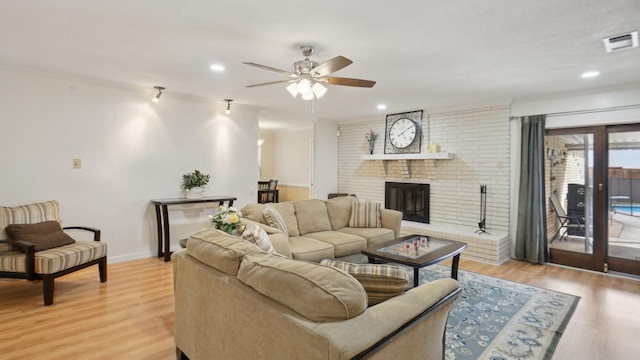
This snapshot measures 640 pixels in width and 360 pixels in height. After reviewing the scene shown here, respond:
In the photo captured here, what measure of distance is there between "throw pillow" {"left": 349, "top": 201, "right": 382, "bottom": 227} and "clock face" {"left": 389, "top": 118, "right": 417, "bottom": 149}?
199cm

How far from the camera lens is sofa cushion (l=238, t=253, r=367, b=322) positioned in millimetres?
1240

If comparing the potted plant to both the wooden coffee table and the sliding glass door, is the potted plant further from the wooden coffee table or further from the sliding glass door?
the sliding glass door

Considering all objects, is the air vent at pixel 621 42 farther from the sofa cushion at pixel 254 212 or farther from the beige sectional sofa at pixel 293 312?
the sofa cushion at pixel 254 212

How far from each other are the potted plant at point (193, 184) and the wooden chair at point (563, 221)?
519 centimetres

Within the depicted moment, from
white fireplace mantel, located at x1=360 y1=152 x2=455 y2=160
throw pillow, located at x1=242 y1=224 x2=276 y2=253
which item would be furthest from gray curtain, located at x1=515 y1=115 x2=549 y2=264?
throw pillow, located at x1=242 y1=224 x2=276 y2=253

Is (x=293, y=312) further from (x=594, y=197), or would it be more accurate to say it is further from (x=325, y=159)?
(x=325, y=159)

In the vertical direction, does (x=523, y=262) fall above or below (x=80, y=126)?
below

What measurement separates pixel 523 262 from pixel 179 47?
17.1 feet

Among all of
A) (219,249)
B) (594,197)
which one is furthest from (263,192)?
(219,249)

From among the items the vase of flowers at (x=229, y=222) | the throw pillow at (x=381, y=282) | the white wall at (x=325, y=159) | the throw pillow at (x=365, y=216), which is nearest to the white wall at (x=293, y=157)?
the white wall at (x=325, y=159)

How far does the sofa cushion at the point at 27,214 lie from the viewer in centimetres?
330

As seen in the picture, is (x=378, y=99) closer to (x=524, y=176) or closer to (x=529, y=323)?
(x=524, y=176)

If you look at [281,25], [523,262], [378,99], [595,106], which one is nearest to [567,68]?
[595,106]

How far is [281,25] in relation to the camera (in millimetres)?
2465
